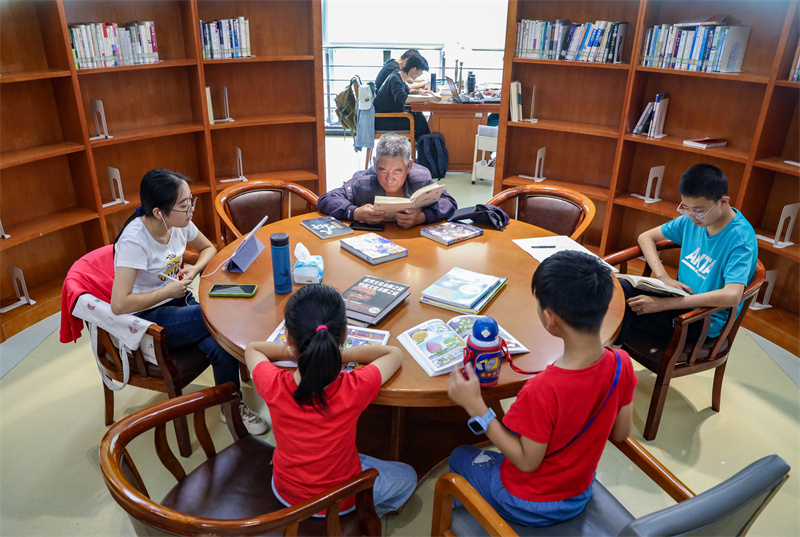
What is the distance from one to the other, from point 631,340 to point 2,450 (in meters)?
2.74

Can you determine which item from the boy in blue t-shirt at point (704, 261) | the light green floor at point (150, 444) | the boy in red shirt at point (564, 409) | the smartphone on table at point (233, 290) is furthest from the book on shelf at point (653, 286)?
the smartphone on table at point (233, 290)

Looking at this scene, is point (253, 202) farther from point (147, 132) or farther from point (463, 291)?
point (463, 291)

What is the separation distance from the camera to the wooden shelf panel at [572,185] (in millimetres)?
4062

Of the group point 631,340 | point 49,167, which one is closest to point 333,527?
point 631,340

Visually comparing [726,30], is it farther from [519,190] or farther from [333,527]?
[333,527]

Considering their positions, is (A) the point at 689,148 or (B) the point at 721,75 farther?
(A) the point at 689,148

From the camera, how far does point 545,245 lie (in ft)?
8.48

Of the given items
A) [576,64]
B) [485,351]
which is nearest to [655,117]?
[576,64]

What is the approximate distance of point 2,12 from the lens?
10.0 ft

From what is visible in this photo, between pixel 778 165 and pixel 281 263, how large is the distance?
9.11 ft

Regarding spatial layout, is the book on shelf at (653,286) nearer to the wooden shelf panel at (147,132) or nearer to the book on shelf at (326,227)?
the book on shelf at (326,227)

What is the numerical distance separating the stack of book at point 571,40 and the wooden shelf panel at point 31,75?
9.59 feet

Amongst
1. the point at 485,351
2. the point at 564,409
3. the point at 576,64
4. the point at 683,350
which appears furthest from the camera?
the point at 576,64

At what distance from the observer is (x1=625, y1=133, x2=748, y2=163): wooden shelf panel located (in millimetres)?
3340
